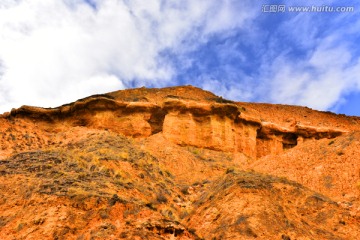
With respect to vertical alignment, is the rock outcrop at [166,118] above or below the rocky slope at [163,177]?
above

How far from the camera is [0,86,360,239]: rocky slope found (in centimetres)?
1530

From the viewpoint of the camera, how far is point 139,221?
15.1 metres

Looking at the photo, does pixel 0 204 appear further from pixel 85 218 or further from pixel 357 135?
pixel 357 135

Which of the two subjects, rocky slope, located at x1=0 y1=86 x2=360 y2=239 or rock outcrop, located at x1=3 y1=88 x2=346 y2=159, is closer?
rocky slope, located at x1=0 y1=86 x2=360 y2=239

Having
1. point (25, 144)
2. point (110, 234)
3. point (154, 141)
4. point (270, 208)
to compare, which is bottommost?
point (110, 234)

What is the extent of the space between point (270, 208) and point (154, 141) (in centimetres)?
1452

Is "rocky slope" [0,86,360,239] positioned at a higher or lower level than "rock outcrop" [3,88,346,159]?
lower

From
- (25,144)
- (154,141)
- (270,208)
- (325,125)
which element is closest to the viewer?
(270,208)

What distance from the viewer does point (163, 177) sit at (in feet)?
73.9

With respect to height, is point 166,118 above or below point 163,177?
above

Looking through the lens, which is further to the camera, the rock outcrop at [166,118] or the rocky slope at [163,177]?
the rock outcrop at [166,118]

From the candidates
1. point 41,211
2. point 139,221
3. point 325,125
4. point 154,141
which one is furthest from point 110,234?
point 325,125

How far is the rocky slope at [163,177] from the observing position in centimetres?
1530

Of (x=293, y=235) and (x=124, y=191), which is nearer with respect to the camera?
(x=293, y=235)
